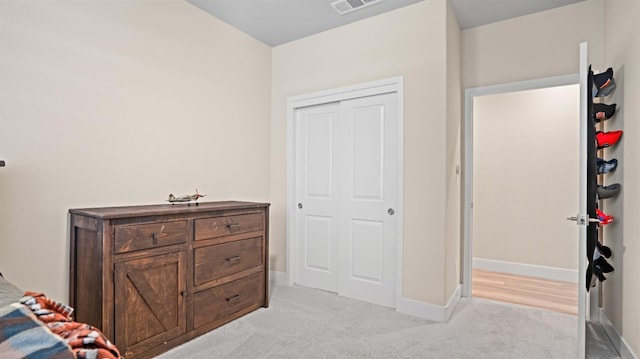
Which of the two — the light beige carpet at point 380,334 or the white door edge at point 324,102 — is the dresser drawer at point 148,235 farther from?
the white door edge at point 324,102

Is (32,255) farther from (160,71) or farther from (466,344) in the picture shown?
(466,344)

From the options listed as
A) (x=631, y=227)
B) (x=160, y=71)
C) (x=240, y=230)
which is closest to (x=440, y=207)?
(x=631, y=227)

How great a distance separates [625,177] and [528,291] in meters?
1.80

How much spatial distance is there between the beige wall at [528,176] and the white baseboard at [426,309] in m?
1.95

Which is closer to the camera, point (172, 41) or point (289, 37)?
point (172, 41)

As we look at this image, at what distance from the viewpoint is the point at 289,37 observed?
3635 millimetres

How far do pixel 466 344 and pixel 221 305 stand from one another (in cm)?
183

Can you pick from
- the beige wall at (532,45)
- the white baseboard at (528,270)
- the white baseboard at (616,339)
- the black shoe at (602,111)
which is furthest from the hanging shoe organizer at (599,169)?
the white baseboard at (528,270)

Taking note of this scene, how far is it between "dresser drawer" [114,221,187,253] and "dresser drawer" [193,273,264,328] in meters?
0.47

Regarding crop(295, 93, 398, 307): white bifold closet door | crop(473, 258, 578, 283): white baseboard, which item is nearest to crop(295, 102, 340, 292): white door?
crop(295, 93, 398, 307): white bifold closet door

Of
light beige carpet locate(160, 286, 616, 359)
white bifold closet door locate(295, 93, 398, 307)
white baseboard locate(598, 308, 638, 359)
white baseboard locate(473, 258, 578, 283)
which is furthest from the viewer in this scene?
white baseboard locate(473, 258, 578, 283)

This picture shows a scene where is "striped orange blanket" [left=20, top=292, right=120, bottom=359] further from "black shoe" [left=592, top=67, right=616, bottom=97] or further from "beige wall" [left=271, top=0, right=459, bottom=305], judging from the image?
"black shoe" [left=592, top=67, right=616, bottom=97]

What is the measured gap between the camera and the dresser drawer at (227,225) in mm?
2449

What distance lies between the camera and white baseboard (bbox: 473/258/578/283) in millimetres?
3998
